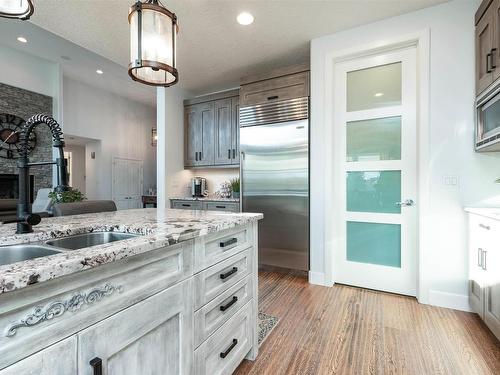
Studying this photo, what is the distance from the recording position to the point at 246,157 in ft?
11.7

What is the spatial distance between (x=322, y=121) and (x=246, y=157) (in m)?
1.12

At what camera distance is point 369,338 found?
1.90 m

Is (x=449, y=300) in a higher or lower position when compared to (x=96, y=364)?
lower

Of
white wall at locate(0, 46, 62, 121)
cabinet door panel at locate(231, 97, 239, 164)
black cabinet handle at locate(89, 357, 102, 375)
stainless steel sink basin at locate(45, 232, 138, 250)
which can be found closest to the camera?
black cabinet handle at locate(89, 357, 102, 375)

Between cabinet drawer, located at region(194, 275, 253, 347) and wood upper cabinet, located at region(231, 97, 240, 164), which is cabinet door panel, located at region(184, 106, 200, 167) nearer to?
wood upper cabinet, located at region(231, 97, 240, 164)

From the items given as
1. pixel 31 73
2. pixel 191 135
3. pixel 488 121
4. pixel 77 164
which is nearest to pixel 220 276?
pixel 488 121

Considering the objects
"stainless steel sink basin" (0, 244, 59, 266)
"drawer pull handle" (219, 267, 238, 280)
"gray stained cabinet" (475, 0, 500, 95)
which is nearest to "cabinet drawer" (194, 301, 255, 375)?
"drawer pull handle" (219, 267, 238, 280)

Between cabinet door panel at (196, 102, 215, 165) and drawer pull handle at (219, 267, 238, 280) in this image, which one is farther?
cabinet door panel at (196, 102, 215, 165)

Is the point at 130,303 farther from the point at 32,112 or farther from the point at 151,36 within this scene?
the point at 32,112

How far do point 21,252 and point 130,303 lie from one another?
0.52 meters

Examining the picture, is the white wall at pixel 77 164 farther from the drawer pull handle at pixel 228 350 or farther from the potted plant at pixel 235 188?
the drawer pull handle at pixel 228 350

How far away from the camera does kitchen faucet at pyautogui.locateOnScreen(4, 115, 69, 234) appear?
1049mm

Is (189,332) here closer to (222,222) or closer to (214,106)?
(222,222)

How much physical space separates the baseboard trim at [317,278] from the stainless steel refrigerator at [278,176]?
0.16 m
